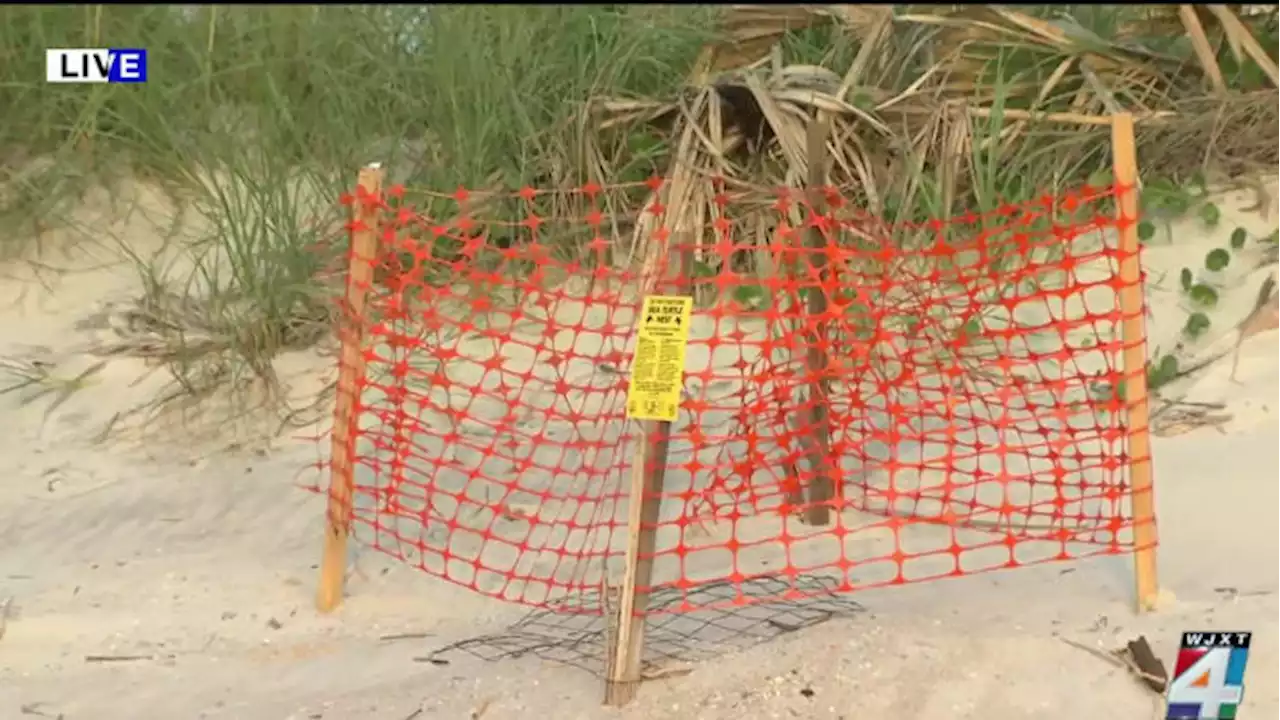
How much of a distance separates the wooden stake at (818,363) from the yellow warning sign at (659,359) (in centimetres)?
50

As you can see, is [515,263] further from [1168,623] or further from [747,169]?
[1168,623]

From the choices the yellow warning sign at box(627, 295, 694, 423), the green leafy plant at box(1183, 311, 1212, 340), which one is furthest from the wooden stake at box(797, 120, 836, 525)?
the green leafy plant at box(1183, 311, 1212, 340)

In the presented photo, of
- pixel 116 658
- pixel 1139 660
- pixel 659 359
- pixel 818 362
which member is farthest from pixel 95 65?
pixel 1139 660

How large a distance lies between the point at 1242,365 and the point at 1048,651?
1.69m

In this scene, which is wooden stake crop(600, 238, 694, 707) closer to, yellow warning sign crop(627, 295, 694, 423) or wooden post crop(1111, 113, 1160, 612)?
yellow warning sign crop(627, 295, 694, 423)

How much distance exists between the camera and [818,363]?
3398 millimetres

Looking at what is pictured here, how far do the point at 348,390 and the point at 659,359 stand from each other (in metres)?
0.88

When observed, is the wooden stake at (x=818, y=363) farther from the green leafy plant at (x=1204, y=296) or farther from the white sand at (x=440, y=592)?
the green leafy plant at (x=1204, y=296)

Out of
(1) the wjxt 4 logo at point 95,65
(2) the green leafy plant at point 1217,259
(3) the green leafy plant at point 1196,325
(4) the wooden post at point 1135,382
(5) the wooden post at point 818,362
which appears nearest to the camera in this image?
(4) the wooden post at point 1135,382

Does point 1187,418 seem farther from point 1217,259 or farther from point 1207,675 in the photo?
point 1207,675

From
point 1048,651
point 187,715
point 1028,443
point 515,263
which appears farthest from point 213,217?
point 1048,651

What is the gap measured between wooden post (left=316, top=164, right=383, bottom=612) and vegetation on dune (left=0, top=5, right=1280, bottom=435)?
3.97 ft

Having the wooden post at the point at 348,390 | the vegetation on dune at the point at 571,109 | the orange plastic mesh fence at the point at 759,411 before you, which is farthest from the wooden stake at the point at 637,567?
the vegetation on dune at the point at 571,109

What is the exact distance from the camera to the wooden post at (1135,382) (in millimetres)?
2826
